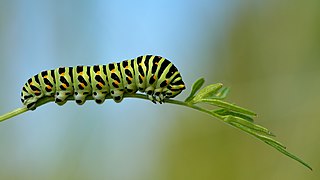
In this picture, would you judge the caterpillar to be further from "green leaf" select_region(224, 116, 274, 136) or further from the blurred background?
the blurred background

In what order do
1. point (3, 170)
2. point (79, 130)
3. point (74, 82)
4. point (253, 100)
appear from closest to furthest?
point (74, 82), point (3, 170), point (79, 130), point (253, 100)

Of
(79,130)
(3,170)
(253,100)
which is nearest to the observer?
(3,170)

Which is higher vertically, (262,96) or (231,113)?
(262,96)

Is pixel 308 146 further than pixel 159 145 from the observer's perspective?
No

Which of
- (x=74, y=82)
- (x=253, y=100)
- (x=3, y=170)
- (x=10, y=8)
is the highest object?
(x=10, y=8)

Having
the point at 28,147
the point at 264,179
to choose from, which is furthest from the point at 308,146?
the point at 28,147

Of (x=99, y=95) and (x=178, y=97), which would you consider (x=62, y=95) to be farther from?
(x=178, y=97)

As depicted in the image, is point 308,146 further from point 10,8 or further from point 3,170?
point 10,8

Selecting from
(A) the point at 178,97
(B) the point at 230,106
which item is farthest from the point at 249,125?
(A) the point at 178,97
